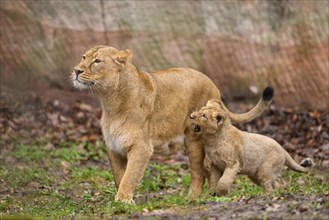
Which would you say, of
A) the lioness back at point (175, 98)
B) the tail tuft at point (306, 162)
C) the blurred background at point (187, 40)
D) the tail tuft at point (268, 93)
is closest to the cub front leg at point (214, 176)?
the lioness back at point (175, 98)

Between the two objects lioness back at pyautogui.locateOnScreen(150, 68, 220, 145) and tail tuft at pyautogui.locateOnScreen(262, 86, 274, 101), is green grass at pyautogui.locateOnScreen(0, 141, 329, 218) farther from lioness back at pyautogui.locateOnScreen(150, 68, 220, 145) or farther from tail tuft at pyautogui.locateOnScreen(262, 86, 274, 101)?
tail tuft at pyautogui.locateOnScreen(262, 86, 274, 101)

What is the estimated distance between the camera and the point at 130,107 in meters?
10.4

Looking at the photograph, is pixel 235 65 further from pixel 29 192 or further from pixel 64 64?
pixel 29 192

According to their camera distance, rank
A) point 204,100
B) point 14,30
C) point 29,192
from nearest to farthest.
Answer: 1. point 204,100
2. point 29,192
3. point 14,30

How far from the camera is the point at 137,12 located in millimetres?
17031

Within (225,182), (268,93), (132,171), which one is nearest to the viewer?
(132,171)

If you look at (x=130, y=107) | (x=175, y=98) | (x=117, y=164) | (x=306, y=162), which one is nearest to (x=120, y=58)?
(x=130, y=107)

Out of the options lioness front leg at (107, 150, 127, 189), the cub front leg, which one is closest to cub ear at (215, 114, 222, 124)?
the cub front leg

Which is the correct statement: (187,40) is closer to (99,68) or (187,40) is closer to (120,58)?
(120,58)

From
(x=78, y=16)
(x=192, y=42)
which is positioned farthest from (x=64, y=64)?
(x=192, y=42)

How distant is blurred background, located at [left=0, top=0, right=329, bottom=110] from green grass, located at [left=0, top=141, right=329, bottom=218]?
97.9 inches

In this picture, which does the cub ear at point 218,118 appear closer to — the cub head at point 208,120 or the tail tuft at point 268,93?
the cub head at point 208,120

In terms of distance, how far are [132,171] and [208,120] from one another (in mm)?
1140

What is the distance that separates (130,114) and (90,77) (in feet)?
2.05
